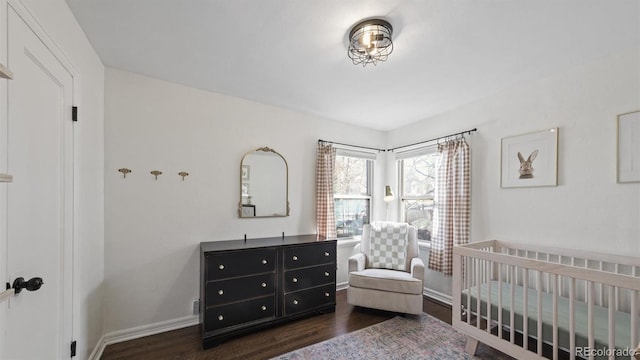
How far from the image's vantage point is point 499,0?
145 cm

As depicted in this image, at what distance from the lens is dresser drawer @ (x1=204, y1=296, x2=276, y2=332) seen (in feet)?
7.27

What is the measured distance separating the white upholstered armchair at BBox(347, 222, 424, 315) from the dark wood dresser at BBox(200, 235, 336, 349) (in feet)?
1.00

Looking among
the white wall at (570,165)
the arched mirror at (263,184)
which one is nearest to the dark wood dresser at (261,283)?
the arched mirror at (263,184)

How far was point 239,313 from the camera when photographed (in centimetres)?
235

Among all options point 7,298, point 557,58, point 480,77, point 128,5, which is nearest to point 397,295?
point 480,77

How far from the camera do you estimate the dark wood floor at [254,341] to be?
2086 millimetres

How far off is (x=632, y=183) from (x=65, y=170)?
382 centimetres

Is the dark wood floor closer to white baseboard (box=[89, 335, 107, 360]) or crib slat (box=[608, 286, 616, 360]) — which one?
white baseboard (box=[89, 335, 107, 360])

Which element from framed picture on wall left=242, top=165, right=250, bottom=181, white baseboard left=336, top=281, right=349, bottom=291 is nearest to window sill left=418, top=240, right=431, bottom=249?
white baseboard left=336, top=281, right=349, bottom=291

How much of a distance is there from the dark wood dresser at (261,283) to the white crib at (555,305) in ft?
4.39

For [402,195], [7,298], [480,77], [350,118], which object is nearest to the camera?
[7,298]

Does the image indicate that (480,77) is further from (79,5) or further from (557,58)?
(79,5)

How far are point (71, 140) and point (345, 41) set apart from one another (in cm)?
188

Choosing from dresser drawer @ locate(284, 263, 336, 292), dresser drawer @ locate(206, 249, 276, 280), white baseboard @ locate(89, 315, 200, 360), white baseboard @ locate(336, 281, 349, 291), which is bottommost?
white baseboard @ locate(336, 281, 349, 291)
